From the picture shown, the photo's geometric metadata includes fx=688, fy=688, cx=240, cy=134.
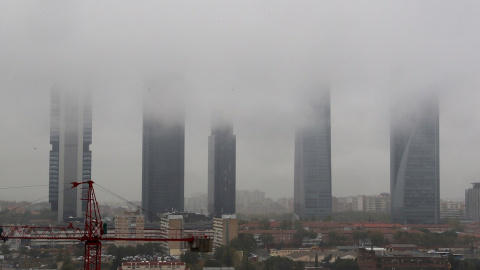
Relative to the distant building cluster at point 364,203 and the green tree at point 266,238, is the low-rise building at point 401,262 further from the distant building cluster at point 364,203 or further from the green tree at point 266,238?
the distant building cluster at point 364,203

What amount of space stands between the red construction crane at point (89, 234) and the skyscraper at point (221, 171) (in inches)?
247

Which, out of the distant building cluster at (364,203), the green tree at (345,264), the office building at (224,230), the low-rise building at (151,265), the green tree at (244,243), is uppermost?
the distant building cluster at (364,203)

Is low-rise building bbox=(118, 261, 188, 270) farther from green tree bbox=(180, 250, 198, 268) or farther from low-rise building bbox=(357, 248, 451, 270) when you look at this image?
low-rise building bbox=(357, 248, 451, 270)

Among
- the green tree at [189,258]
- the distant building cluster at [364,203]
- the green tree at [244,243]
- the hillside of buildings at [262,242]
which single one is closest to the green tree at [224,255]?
the hillside of buildings at [262,242]

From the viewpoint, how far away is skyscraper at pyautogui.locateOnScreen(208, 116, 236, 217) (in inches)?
1090

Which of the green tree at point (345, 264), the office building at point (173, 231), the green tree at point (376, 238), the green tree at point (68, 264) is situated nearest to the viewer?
the green tree at point (68, 264)

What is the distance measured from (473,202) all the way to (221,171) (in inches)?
427

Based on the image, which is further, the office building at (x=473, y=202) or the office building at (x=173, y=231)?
the office building at (x=473, y=202)

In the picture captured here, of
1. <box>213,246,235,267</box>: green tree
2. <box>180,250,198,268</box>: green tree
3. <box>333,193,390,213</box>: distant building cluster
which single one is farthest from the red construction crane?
<box>333,193,390,213</box>: distant building cluster

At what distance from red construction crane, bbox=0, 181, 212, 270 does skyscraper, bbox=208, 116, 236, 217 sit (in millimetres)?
6270

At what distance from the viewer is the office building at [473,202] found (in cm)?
2773

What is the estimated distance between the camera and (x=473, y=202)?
29.3 m

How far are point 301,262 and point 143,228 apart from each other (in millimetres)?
6094

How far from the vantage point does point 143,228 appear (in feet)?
74.2
